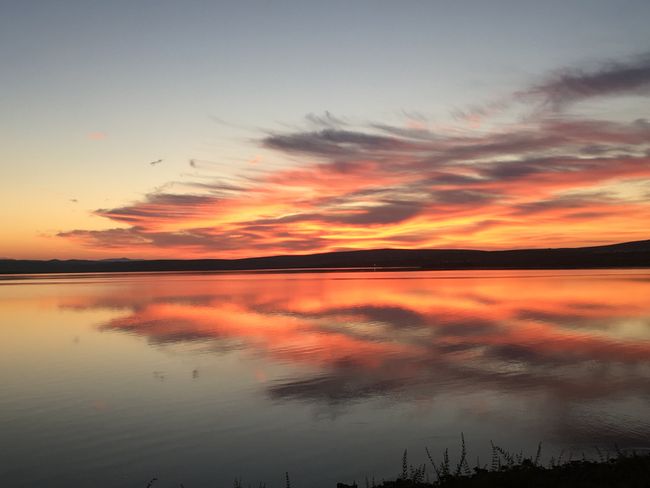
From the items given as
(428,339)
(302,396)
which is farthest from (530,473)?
(428,339)

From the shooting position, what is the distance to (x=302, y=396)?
591 inches

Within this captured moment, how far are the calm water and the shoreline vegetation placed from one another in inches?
20.5

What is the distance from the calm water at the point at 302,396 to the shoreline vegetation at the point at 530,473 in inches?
20.5

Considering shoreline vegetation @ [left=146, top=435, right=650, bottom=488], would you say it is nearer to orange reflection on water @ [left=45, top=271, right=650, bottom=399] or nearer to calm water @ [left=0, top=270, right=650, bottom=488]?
calm water @ [left=0, top=270, right=650, bottom=488]

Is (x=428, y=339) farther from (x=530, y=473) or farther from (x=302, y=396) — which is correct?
(x=530, y=473)

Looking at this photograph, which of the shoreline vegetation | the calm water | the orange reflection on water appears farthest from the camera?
the orange reflection on water

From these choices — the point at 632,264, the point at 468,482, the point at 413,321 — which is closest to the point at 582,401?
the point at 468,482

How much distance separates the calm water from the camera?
10.7 m

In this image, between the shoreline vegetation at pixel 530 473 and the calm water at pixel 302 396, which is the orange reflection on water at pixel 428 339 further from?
the shoreline vegetation at pixel 530 473

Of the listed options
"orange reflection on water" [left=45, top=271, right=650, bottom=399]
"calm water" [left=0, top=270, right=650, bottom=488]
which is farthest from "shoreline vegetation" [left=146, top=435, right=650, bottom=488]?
"orange reflection on water" [left=45, top=271, right=650, bottom=399]

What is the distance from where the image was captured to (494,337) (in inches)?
991

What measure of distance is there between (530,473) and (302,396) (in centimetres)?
736

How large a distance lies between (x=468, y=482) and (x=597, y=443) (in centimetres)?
400

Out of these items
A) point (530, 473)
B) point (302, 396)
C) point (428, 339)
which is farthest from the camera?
point (428, 339)
